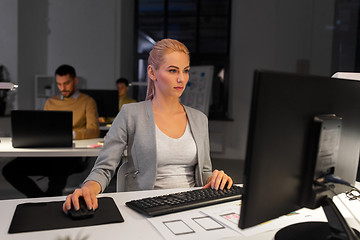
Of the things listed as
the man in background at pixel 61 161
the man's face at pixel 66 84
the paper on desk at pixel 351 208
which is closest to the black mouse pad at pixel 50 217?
the paper on desk at pixel 351 208

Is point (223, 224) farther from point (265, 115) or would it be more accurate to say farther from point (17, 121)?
point (17, 121)

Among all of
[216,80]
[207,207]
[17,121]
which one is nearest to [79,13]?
[216,80]

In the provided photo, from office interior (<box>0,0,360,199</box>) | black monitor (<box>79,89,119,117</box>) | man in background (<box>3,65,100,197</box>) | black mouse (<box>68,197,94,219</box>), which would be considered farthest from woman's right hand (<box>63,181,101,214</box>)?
office interior (<box>0,0,360,199</box>)

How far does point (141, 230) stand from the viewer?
1001 mm

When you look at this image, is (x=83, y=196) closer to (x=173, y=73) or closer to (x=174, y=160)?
(x=174, y=160)

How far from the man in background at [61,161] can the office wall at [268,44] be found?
3.56m

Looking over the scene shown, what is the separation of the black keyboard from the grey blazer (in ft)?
1.02

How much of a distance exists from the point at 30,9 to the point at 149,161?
18.4ft

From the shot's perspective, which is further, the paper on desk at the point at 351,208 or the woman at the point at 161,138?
the woman at the point at 161,138

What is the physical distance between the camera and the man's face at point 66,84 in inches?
126

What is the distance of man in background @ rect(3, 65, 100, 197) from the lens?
304 centimetres

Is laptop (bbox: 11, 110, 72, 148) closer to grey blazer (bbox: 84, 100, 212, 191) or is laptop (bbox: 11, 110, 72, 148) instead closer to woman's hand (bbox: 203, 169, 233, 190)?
grey blazer (bbox: 84, 100, 212, 191)

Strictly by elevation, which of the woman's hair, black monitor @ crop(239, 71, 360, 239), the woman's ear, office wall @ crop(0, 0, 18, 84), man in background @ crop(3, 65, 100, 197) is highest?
office wall @ crop(0, 0, 18, 84)

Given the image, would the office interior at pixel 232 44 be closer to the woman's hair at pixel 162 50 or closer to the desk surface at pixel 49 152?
the desk surface at pixel 49 152
